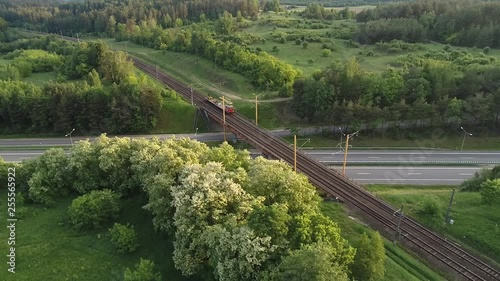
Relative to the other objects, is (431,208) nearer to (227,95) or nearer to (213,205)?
(213,205)

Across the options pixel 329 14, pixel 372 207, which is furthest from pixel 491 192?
Answer: pixel 329 14

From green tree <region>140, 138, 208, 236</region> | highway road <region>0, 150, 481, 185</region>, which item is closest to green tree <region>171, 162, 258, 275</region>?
green tree <region>140, 138, 208, 236</region>

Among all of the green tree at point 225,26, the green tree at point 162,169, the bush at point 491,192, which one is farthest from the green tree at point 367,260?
the green tree at point 225,26

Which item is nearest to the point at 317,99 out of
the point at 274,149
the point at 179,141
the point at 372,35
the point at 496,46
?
the point at 274,149

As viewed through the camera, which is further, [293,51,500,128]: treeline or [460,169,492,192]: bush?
[293,51,500,128]: treeline

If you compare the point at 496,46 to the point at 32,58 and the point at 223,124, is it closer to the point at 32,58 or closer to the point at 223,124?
the point at 223,124

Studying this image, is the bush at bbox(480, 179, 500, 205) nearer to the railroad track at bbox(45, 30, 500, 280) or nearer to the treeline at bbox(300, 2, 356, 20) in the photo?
the railroad track at bbox(45, 30, 500, 280)
